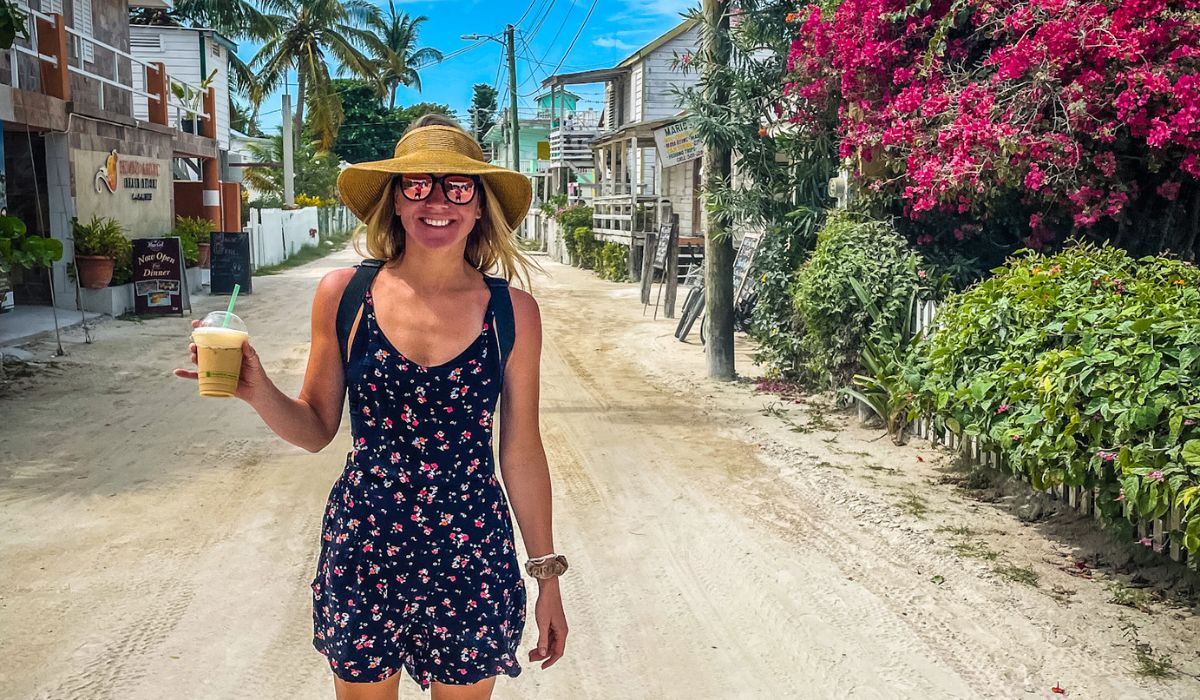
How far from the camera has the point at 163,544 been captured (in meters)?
5.16

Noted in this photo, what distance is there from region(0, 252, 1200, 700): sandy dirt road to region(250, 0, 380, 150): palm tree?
33.2 m

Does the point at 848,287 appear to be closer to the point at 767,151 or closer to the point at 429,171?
the point at 767,151

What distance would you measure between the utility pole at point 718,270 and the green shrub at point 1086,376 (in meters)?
4.06

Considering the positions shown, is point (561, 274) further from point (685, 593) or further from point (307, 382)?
point (307, 382)

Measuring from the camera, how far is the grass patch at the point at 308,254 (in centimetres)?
2615

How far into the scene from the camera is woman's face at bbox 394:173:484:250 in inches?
A: 93.5

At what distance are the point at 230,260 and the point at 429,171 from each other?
17161mm

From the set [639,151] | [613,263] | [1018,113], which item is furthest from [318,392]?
[639,151]

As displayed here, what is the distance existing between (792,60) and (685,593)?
592 cm

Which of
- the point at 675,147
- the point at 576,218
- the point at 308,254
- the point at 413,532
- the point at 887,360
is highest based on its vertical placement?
the point at 675,147

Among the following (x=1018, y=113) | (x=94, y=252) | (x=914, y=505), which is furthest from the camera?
(x=94, y=252)

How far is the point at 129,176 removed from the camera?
55.8ft

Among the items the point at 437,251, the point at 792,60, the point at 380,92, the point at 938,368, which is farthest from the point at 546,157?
the point at 437,251

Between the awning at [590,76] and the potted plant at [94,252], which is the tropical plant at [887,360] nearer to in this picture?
the potted plant at [94,252]
